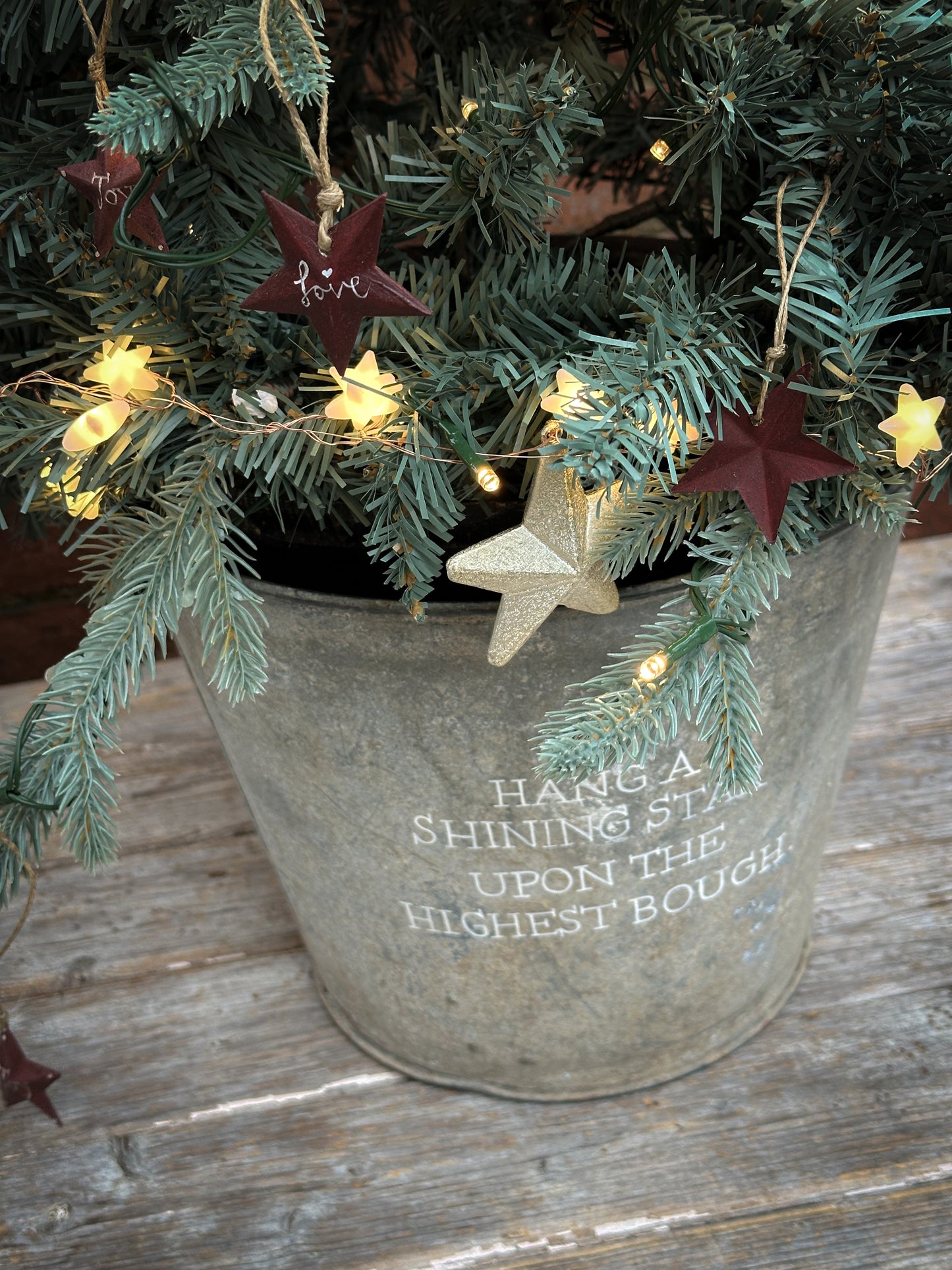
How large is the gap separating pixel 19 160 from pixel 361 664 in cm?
26

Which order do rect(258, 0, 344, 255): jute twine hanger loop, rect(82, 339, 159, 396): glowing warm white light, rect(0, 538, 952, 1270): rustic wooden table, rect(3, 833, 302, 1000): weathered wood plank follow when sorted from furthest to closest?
rect(3, 833, 302, 1000): weathered wood plank → rect(0, 538, 952, 1270): rustic wooden table → rect(82, 339, 159, 396): glowing warm white light → rect(258, 0, 344, 255): jute twine hanger loop

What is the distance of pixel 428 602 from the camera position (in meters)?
0.51

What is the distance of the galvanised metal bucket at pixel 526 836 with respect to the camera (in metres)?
0.53

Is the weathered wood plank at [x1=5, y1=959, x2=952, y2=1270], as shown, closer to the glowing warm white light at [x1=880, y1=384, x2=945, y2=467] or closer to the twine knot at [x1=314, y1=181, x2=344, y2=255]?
the glowing warm white light at [x1=880, y1=384, x2=945, y2=467]

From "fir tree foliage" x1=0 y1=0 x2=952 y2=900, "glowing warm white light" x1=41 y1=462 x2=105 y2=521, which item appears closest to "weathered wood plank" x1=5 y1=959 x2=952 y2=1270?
"fir tree foliage" x1=0 y1=0 x2=952 y2=900

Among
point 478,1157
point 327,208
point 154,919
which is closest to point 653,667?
point 327,208

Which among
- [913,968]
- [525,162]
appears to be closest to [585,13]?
[525,162]

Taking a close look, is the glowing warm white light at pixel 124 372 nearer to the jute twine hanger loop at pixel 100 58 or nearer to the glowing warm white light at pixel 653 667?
the jute twine hanger loop at pixel 100 58

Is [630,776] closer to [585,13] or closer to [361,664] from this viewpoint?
[361,664]

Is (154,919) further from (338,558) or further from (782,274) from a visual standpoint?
(782,274)

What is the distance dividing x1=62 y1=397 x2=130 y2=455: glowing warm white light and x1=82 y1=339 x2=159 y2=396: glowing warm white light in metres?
0.01

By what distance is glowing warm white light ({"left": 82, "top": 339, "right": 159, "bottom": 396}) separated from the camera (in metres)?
0.46

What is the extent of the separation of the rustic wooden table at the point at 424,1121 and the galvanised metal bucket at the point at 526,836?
4cm

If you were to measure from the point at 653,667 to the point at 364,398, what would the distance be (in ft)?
0.51
